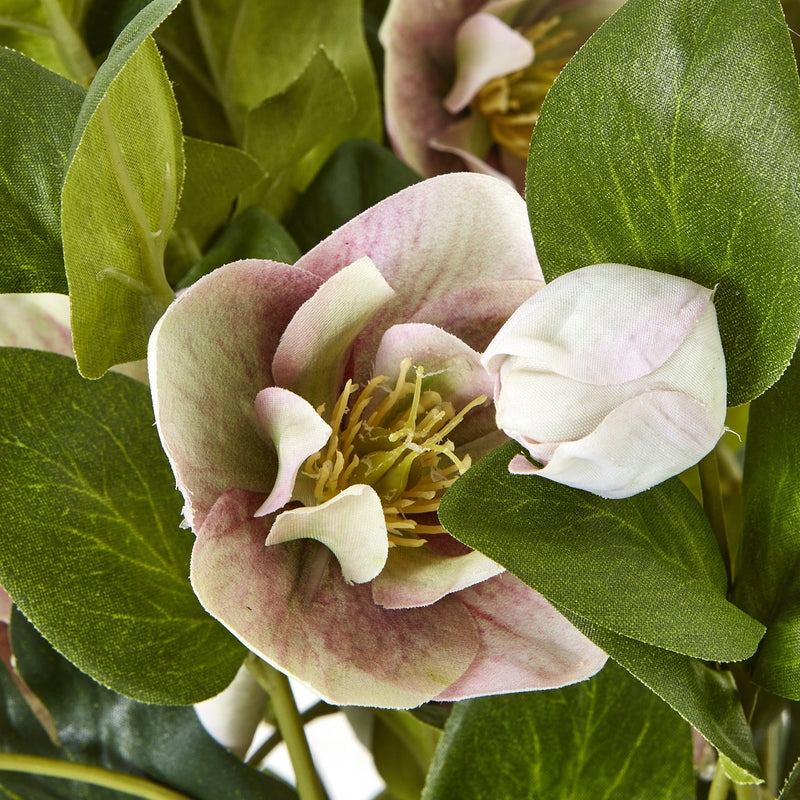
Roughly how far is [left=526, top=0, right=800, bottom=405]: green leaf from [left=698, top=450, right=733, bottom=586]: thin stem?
0.03 meters

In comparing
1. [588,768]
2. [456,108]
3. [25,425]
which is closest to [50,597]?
[25,425]

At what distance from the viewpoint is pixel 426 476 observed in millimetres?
299

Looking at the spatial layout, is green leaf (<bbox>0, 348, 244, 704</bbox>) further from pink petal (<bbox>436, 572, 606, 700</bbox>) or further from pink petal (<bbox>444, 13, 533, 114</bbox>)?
pink petal (<bbox>444, 13, 533, 114</bbox>)

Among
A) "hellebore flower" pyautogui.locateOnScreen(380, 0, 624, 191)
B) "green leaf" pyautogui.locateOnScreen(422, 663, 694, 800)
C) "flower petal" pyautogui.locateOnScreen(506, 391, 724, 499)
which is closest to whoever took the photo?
"flower petal" pyautogui.locateOnScreen(506, 391, 724, 499)

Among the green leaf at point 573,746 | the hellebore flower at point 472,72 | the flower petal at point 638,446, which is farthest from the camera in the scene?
the hellebore flower at point 472,72

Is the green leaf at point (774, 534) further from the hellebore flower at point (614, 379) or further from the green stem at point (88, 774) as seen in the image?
the green stem at point (88, 774)

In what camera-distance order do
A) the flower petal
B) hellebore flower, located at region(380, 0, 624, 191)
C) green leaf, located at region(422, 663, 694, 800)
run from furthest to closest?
1. hellebore flower, located at region(380, 0, 624, 191)
2. green leaf, located at region(422, 663, 694, 800)
3. the flower petal

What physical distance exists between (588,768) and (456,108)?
0.81ft

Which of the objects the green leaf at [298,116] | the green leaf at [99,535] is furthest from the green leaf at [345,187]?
the green leaf at [99,535]

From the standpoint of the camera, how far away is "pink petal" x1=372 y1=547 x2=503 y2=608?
250 mm

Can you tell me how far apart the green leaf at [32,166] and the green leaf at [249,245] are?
0.06m

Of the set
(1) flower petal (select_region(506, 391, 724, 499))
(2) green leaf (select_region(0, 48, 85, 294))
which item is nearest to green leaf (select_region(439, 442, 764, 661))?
(1) flower petal (select_region(506, 391, 724, 499))

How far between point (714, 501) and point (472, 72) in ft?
0.73

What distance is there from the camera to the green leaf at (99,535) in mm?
258
